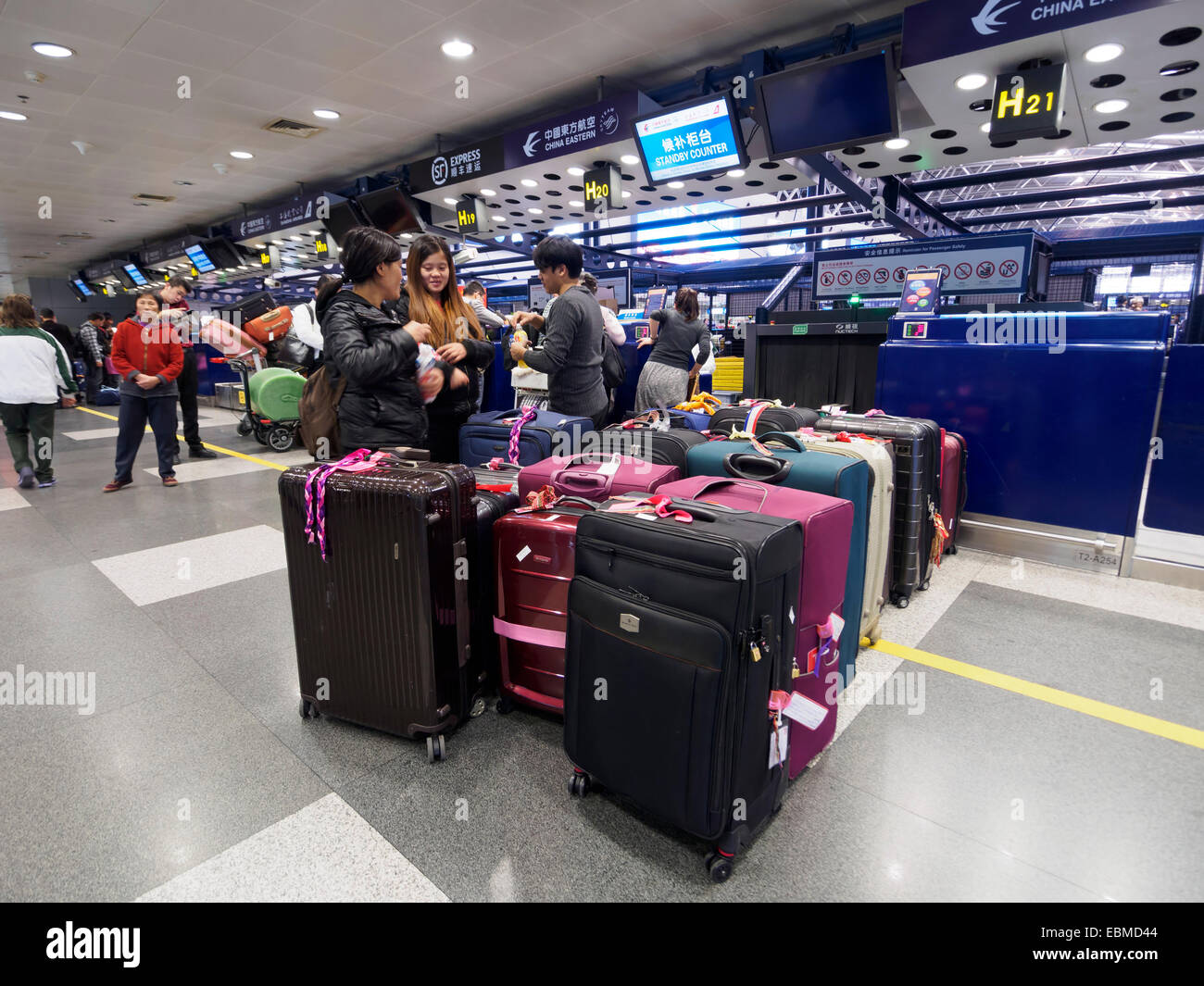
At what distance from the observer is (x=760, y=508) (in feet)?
5.13

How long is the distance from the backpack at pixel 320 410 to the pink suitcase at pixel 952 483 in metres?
2.61

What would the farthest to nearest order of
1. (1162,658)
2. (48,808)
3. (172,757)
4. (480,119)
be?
(480,119) → (1162,658) → (172,757) → (48,808)

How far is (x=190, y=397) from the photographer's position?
623 centimetres

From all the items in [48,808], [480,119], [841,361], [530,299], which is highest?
[480,119]

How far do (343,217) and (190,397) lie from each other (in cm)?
447

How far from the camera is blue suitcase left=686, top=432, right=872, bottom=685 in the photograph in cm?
191

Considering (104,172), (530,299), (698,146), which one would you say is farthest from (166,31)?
(530,299)

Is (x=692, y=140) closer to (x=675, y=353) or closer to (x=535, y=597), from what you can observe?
(x=675, y=353)

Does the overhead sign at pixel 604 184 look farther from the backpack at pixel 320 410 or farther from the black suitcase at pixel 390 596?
the black suitcase at pixel 390 596

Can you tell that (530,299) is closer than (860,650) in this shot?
No

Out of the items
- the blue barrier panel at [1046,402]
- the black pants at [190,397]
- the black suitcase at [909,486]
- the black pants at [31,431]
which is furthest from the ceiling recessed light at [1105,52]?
the black pants at [31,431]

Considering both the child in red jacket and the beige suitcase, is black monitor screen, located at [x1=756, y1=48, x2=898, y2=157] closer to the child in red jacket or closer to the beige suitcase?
the beige suitcase

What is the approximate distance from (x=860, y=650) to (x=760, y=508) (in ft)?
3.54

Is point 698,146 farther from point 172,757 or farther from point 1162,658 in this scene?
point 172,757
